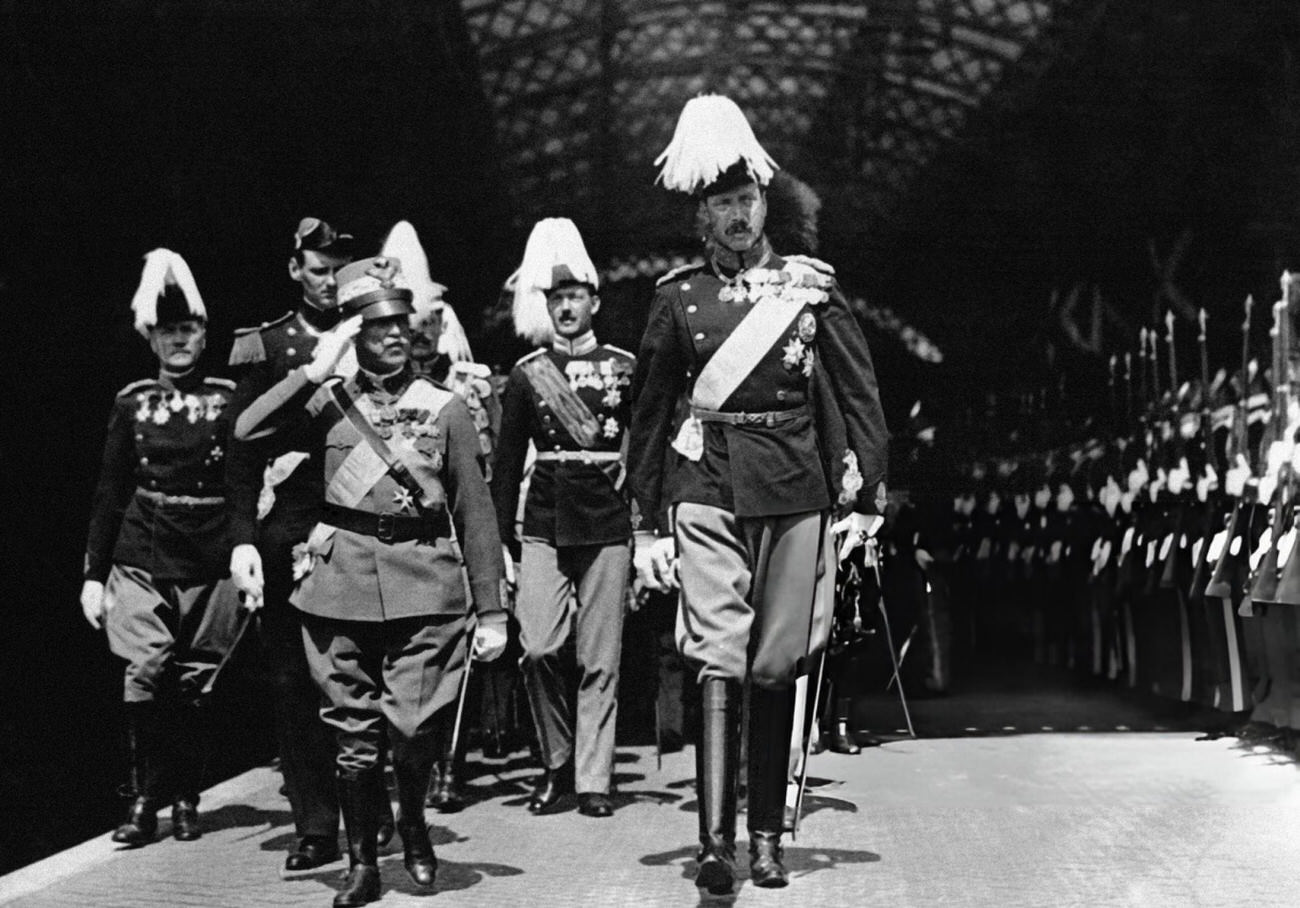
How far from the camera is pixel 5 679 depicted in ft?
23.4

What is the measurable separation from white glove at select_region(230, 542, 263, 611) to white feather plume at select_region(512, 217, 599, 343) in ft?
7.16

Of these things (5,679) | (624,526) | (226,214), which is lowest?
(5,679)

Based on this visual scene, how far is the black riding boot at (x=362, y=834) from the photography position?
205 inches

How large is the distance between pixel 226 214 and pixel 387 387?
3.24m

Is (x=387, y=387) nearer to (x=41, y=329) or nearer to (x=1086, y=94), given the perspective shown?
(x=41, y=329)

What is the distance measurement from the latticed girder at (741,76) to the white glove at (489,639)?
4475 mm

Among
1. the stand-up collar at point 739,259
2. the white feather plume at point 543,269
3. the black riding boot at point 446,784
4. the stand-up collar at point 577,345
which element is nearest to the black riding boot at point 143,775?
the black riding boot at point 446,784

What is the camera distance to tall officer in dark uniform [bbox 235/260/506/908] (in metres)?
5.30

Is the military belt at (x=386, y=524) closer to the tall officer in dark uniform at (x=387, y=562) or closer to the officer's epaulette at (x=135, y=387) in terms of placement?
the tall officer in dark uniform at (x=387, y=562)

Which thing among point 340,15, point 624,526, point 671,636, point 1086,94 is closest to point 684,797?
point 624,526

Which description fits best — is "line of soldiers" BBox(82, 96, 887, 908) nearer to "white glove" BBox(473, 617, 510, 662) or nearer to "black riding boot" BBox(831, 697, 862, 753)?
"white glove" BBox(473, 617, 510, 662)

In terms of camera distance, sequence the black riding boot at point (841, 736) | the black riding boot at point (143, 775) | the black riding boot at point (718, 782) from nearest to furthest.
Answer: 1. the black riding boot at point (718, 782)
2. the black riding boot at point (143, 775)
3. the black riding boot at point (841, 736)

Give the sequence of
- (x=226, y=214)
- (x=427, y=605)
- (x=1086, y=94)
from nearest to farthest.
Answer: (x=427, y=605)
(x=226, y=214)
(x=1086, y=94)

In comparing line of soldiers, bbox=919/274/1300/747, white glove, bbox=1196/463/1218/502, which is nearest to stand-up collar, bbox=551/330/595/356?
line of soldiers, bbox=919/274/1300/747
